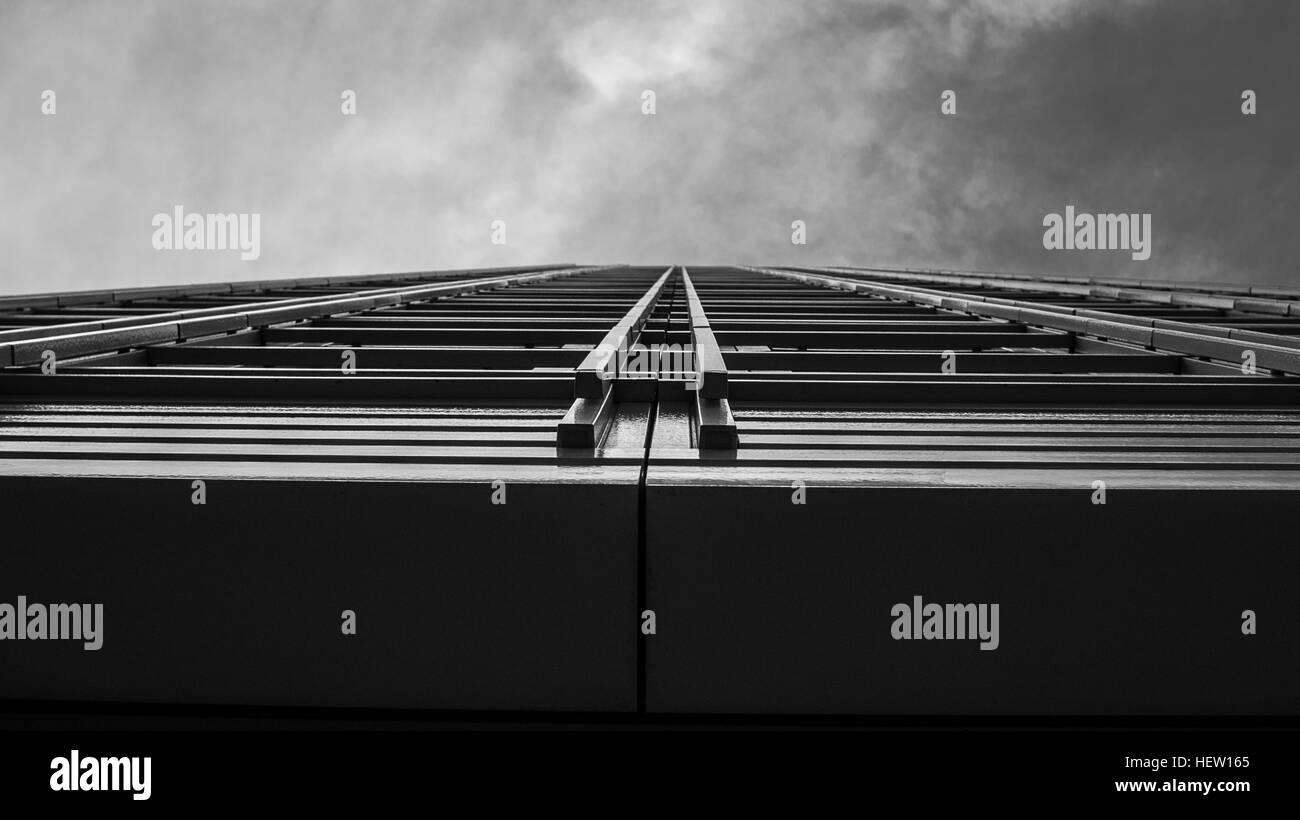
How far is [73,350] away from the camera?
20.6ft

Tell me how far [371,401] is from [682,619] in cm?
279

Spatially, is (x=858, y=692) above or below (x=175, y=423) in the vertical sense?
below

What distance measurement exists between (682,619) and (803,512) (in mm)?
621

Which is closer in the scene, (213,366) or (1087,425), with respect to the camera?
(1087,425)

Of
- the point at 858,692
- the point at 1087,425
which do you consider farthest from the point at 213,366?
the point at 1087,425

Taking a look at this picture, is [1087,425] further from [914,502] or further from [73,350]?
[73,350]

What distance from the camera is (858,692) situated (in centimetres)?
339

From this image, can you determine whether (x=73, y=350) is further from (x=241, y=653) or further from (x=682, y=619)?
(x=682, y=619)
